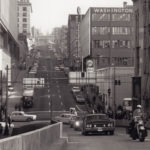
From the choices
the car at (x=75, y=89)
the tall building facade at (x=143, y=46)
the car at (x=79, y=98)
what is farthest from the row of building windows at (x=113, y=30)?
the tall building facade at (x=143, y=46)

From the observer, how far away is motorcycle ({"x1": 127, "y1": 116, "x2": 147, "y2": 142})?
81.5 ft

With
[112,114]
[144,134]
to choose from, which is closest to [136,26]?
[112,114]

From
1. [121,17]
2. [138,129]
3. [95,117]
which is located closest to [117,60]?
[121,17]

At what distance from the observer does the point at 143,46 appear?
3172 inches

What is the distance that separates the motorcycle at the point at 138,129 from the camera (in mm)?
24844

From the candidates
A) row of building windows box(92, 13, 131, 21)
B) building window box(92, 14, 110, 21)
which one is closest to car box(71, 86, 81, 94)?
building window box(92, 14, 110, 21)

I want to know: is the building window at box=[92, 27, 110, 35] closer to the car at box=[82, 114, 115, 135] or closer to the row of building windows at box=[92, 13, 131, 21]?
the row of building windows at box=[92, 13, 131, 21]

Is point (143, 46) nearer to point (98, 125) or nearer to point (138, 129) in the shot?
point (98, 125)

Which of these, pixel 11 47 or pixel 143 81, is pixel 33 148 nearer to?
pixel 143 81

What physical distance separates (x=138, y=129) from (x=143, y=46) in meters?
56.2

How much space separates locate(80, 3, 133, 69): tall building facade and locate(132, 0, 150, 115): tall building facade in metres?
76.6

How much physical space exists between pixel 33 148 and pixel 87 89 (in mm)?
110908

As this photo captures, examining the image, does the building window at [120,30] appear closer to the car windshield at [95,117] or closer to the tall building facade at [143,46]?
the tall building facade at [143,46]

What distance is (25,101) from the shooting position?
11094cm
